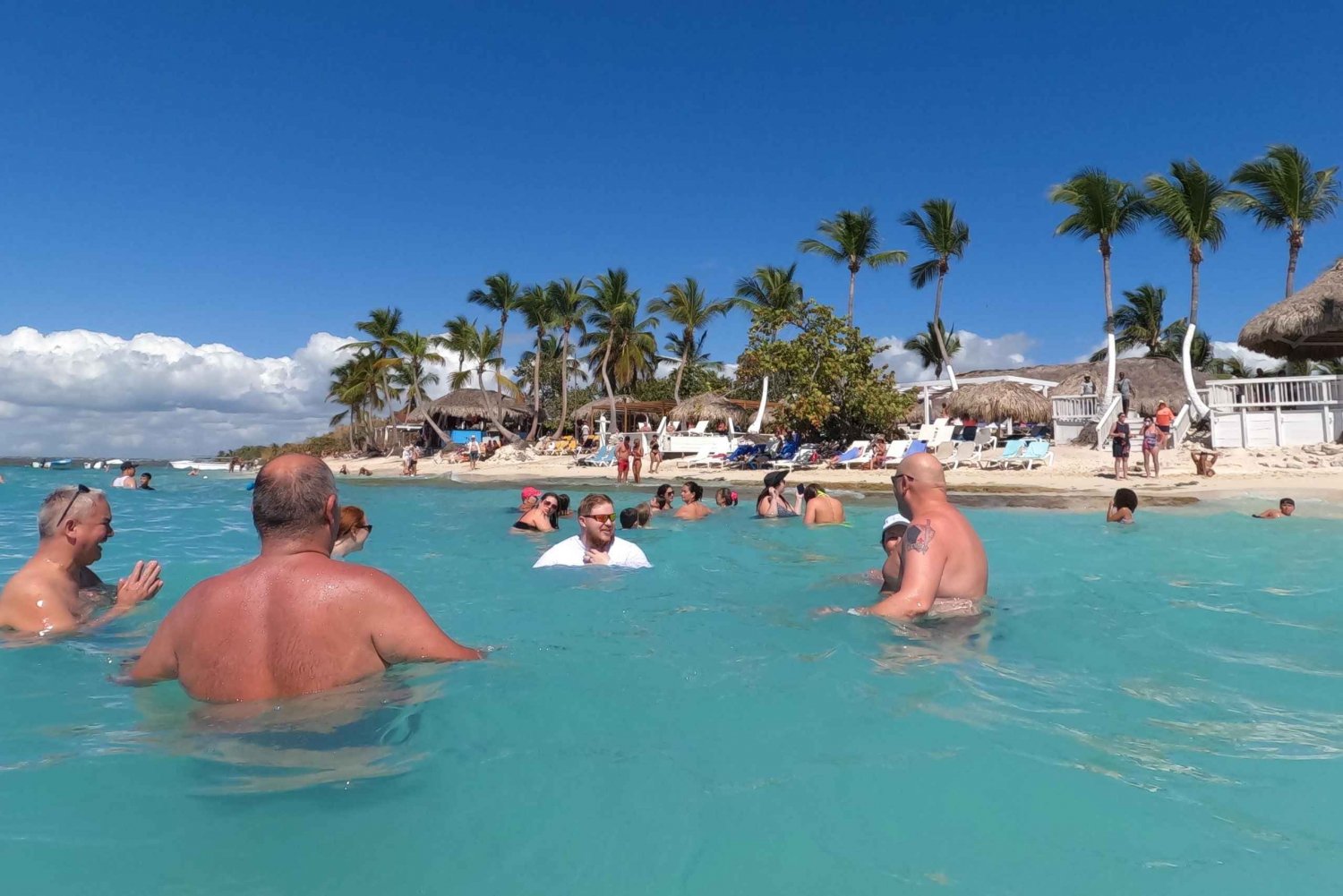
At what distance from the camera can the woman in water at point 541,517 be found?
991 cm

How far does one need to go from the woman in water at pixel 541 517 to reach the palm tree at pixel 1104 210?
65.6 feet

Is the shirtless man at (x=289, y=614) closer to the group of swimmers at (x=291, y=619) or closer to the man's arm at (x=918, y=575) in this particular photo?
the group of swimmers at (x=291, y=619)

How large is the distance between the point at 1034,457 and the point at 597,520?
1601cm

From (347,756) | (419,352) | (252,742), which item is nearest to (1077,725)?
(347,756)

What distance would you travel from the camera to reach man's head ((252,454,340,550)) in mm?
2541

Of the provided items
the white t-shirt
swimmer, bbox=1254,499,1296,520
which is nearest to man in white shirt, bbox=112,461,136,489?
the white t-shirt

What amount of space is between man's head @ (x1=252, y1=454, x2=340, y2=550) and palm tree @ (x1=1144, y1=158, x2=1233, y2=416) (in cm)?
2385

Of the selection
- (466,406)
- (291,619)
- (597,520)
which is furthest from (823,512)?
(466,406)

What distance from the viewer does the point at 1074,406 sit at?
24.9m

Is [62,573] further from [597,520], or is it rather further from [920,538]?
[920,538]

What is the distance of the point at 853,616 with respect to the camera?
14.8ft

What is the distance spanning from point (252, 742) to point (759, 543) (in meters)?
7.16

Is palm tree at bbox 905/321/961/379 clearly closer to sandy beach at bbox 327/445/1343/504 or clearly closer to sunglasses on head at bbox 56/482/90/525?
sandy beach at bbox 327/445/1343/504

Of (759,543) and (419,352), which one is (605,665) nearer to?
(759,543)
